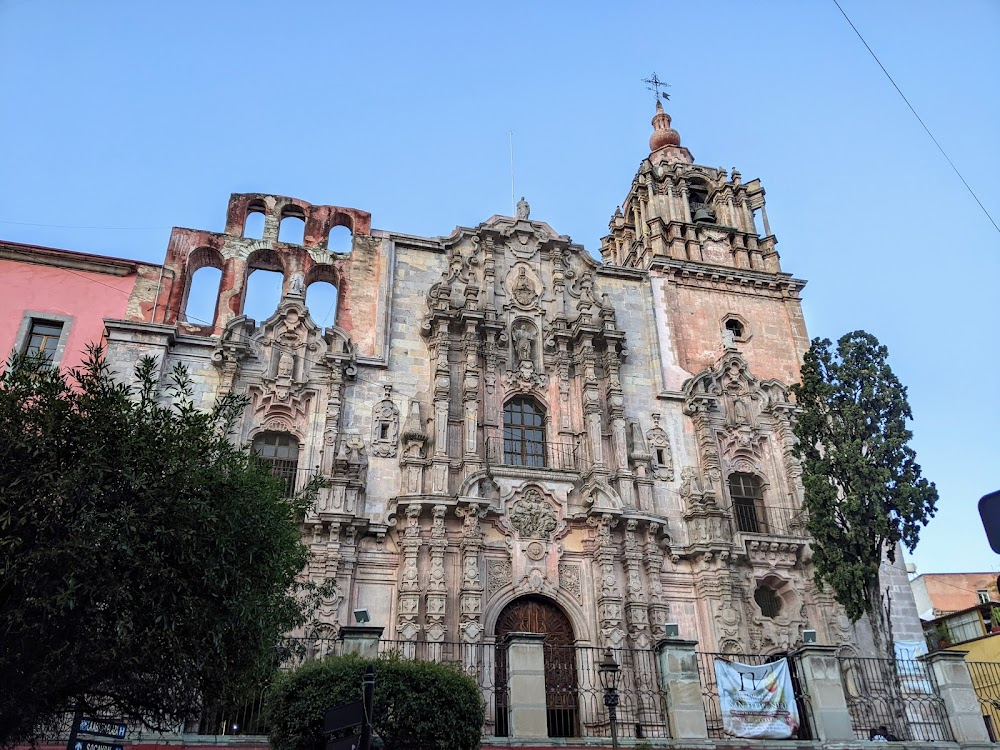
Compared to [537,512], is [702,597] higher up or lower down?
lower down

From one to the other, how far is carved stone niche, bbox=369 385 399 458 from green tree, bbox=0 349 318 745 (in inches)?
366

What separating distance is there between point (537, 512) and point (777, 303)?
12.0 m

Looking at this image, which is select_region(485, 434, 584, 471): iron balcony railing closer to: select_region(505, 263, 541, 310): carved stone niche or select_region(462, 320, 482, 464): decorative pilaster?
select_region(462, 320, 482, 464): decorative pilaster

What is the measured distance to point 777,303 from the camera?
26.5 m

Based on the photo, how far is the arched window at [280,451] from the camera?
20031mm

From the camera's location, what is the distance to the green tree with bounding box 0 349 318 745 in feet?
30.0

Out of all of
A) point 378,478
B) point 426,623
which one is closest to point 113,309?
point 378,478

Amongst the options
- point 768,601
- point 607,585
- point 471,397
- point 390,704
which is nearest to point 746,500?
point 768,601

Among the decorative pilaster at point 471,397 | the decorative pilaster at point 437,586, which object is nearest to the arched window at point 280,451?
the decorative pilaster at point 437,586

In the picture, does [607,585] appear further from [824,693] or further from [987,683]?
[987,683]

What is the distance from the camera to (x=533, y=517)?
19.9 meters

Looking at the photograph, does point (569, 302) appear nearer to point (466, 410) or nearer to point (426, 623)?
point (466, 410)

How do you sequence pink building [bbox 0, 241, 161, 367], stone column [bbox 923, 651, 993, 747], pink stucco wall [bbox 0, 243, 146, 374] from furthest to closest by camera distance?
pink stucco wall [bbox 0, 243, 146, 374] → pink building [bbox 0, 241, 161, 367] → stone column [bbox 923, 651, 993, 747]

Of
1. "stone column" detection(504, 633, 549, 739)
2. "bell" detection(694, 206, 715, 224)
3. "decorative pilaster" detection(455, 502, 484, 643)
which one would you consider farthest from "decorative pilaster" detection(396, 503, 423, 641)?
"bell" detection(694, 206, 715, 224)
